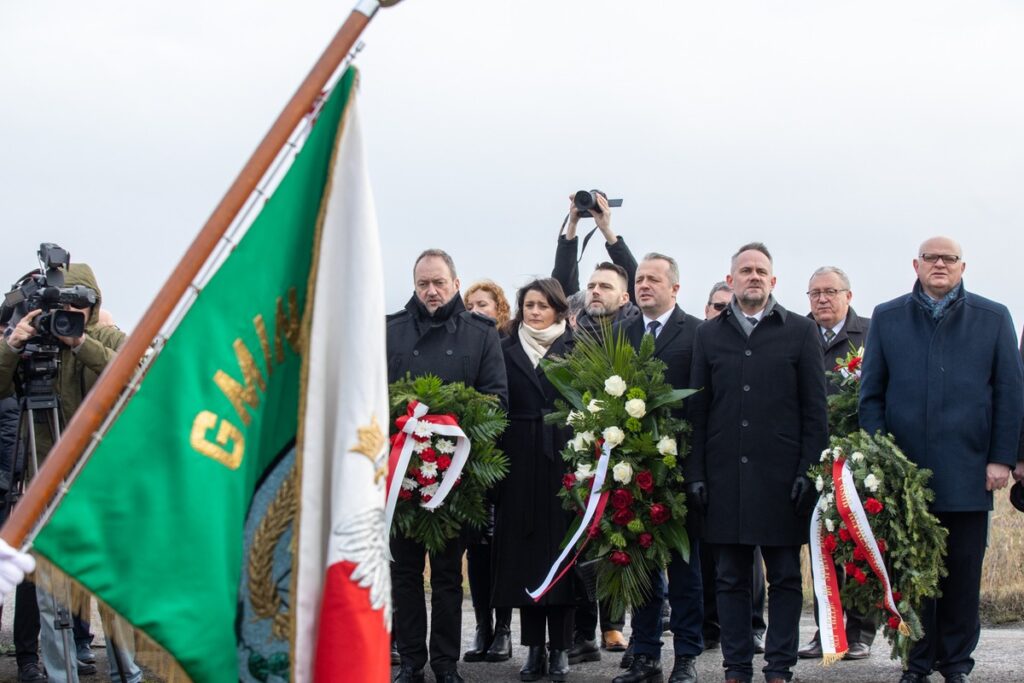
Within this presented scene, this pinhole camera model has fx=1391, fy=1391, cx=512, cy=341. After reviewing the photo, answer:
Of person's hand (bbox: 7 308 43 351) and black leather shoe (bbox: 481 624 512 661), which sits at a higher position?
person's hand (bbox: 7 308 43 351)

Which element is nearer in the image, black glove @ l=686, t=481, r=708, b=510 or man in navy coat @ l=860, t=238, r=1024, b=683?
man in navy coat @ l=860, t=238, r=1024, b=683

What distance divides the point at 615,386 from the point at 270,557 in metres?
4.26

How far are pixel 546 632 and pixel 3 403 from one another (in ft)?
12.6

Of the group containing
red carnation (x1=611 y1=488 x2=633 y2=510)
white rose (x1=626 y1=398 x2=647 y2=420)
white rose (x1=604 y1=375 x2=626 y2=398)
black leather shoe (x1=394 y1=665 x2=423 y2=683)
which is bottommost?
black leather shoe (x1=394 y1=665 x2=423 y2=683)

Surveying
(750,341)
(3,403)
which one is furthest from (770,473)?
(3,403)

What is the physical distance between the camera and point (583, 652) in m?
8.97

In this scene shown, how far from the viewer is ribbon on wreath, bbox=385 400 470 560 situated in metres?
7.58

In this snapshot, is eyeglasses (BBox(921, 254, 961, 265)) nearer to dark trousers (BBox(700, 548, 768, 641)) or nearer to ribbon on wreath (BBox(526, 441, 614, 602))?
ribbon on wreath (BBox(526, 441, 614, 602))

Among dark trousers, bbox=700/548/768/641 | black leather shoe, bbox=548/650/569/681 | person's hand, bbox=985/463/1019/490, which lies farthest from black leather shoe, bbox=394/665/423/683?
person's hand, bbox=985/463/1019/490

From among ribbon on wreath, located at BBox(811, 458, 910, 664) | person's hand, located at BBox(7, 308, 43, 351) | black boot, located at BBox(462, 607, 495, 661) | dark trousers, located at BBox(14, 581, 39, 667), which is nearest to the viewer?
person's hand, located at BBox(7, 308, 43, 351)

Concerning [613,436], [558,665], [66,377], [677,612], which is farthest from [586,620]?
[66,377]

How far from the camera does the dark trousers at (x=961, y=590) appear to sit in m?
7.18

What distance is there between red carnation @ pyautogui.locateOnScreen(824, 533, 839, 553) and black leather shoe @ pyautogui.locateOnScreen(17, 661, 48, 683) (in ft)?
14.6

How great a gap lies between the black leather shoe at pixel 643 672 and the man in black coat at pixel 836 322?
1475 millimetres
